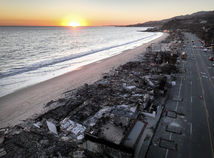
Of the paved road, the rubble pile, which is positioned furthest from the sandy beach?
the paved road

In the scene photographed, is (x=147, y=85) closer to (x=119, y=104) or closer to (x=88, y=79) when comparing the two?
(x=119, y=104)

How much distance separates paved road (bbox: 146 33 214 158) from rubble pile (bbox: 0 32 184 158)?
1.94 m

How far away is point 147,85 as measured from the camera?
21672 mm

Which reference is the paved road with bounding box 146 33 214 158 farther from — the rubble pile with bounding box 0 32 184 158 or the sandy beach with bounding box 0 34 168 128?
the sandy beach with bounding box 0 34 168 128

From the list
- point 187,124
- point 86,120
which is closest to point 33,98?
point 86,120

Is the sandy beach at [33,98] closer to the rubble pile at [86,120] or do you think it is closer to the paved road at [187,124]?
the rubble pile at [86,120]

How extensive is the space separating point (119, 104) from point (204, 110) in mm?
10092

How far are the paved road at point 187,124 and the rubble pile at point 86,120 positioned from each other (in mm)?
1937

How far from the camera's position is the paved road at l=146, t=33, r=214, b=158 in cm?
1094

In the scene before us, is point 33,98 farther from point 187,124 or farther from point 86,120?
point 187,124

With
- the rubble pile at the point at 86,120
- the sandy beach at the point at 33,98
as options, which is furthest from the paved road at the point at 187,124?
the sandy beach at the point at 33,98

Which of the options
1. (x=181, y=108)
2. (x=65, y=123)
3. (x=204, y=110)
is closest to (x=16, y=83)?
(x=65, y=123)

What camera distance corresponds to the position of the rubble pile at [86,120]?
1046cm

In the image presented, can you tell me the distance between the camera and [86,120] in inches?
560
